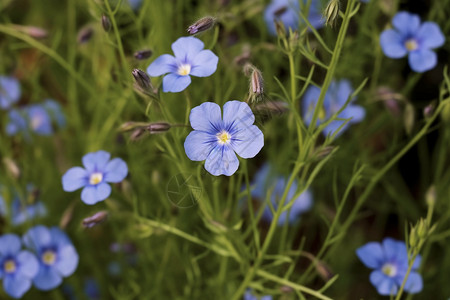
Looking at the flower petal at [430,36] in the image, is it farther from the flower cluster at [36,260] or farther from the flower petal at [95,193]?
the flower cluster at [36,260]

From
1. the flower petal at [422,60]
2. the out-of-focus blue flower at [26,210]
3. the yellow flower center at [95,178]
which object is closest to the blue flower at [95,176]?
the yellow flower center at [95,178]

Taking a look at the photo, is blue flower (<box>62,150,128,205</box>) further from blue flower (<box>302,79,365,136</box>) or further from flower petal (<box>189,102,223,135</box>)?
blue flower (<box>302,79,365,136</box>)

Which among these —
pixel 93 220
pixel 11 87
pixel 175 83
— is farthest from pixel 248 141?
pixel 11 87

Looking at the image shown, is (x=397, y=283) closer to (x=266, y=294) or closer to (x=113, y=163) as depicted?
(x=266, y=294)

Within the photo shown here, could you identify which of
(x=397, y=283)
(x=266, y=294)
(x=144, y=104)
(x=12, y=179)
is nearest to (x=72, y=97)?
(x=12, y=179)

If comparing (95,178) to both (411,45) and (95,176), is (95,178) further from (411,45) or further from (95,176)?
(411,45)

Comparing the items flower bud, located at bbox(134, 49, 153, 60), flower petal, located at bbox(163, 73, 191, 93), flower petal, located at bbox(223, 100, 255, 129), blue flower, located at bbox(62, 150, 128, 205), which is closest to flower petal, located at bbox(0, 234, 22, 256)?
blue flower, located at bbox(62, 150, 128, 205)
